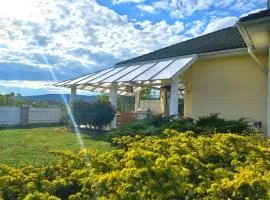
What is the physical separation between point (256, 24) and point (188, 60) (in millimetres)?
6107

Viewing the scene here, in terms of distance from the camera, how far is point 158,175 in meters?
3.90

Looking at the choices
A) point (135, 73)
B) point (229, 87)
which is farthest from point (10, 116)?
point (229, 87)

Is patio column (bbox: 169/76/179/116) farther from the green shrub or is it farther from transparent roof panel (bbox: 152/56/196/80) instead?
the green shrub

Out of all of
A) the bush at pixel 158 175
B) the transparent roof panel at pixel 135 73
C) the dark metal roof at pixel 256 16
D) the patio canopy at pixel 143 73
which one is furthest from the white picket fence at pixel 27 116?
the bush at pixel 158 175

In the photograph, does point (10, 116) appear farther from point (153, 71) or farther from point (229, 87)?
point (229, 87)

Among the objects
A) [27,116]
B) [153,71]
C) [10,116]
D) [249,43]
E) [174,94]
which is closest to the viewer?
[249,43]

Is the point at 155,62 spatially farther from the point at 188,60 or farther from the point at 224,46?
the point at 224,46

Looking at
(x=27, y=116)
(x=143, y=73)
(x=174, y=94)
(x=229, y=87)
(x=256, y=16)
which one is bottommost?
(x=27, y=116)

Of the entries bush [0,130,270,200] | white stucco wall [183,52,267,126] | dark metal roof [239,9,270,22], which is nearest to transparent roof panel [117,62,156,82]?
white stucco wall [183,52,267,126]

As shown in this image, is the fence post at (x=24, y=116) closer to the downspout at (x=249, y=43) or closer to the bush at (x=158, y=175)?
the downspout at (x=249, y=43)

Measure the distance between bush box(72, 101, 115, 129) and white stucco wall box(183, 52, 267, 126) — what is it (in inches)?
171

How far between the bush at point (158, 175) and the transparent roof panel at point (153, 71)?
31.9ft

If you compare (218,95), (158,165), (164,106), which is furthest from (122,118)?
(158,165)

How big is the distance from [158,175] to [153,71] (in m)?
12.6
